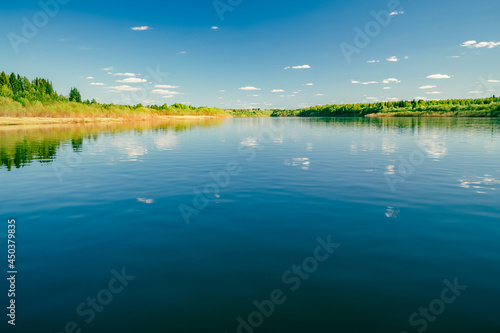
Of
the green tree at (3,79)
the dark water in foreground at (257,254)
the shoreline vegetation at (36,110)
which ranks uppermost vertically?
the green tree at (3,79)

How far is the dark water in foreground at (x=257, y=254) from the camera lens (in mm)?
6453

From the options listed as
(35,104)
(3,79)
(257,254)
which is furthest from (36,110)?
(257,254)

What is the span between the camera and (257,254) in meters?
9.47

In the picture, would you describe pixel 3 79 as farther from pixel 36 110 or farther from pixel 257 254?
pixel 257 254

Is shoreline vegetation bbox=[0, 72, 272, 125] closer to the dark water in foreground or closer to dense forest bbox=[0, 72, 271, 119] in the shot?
dense forest bbox=[0, 72, 271, 119]

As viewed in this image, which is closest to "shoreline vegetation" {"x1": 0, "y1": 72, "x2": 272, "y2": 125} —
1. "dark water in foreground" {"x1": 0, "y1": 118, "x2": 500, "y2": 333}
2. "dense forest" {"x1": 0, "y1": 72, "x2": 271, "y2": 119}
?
"dense forest" {"x1": 0, "y1": 72, "x2": 271, "y2": 119}

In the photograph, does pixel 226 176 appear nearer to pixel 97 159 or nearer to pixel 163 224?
pixel 163 224

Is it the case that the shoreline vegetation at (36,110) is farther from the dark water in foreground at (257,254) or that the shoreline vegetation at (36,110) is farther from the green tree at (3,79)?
the dark water in foreground at (257,254)

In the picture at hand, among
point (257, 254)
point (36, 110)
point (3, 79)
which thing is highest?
point (3, 79)

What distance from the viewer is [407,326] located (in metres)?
6.13

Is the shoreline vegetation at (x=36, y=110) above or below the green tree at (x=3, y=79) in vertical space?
below

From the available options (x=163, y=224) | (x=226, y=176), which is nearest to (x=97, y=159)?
(x=226, y=176)

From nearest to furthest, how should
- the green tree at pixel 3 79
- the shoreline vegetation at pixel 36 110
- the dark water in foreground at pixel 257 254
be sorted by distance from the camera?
the dark water in foreground at pixel 257 254, the shoreline vegetation at pixel 36 110, the green tree at pixel 3 79

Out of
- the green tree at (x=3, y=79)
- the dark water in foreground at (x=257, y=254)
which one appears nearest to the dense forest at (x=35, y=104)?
the green tree at (x=3, y=79)
